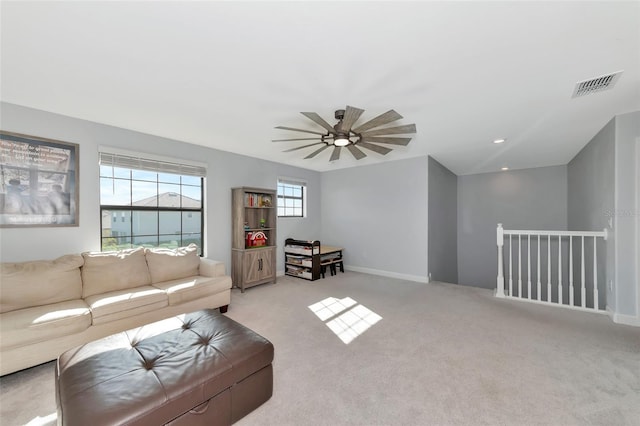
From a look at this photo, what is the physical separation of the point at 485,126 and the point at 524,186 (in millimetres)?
3620

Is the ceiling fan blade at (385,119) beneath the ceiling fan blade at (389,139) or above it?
above

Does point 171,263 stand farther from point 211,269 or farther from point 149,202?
point 149,202

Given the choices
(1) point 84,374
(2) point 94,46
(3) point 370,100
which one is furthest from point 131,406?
(3) point 370,100

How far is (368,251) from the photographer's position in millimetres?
5422

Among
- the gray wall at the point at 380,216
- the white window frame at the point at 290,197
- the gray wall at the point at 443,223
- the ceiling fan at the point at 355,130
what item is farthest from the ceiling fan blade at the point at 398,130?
the white window frame at the point at 290,197

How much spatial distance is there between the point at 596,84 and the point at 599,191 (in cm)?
208

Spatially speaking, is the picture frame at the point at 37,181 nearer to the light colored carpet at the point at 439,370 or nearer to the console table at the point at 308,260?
the light colored carpet at the point at 439,370

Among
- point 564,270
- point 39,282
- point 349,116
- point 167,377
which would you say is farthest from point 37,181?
point 564,270

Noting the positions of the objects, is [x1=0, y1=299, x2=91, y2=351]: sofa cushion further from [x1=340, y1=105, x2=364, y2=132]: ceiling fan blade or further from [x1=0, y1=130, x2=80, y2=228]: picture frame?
[x1=340, y1=105, x2=364, y2=132]: ceiling fan blade

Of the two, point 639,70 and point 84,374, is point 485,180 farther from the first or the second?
point 84,374

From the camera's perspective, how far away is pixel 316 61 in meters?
1.86

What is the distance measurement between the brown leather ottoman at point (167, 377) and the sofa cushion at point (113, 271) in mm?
1286

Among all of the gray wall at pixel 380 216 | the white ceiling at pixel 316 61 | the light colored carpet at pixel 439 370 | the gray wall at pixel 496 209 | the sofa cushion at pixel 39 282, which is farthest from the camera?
the gray wall at pixel 496 209

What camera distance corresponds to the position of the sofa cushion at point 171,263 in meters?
3.12
